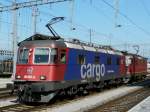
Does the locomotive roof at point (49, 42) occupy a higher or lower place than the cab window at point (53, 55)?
higher

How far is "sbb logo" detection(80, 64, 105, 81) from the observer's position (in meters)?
22.6

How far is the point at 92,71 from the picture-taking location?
24172mm

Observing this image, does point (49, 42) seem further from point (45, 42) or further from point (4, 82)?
point (4, 82)

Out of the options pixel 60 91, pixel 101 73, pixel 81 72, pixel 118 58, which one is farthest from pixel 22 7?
pixel 60 91

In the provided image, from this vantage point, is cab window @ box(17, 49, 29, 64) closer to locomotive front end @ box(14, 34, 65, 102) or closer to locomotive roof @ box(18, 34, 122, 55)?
locomotive front end @ box(14, 34, 65, 102)

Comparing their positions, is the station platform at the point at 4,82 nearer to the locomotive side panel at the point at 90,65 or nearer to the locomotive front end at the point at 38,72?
the locomotive side panel at the point at 90,65

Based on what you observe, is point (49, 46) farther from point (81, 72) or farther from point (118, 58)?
point (118, 58)

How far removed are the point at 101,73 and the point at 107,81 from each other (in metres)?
3.07

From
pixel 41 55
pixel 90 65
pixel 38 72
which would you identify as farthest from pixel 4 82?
pixel 38 72

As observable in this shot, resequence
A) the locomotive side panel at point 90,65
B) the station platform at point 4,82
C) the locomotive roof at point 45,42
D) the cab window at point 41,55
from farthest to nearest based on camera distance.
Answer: the station platform at point 4,82
the locomotive side panel at point 90,65
the locomotive roof at point 45,42
the cab window at point 41,55

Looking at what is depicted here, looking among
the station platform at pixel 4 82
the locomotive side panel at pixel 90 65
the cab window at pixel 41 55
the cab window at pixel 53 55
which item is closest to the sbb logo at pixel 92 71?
the locomotive side panel at pixel 90 65

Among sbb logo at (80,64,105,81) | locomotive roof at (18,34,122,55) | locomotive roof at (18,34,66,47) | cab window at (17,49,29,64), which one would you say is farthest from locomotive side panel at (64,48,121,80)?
cab window at (17,49,29,64)

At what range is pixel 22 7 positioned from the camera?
35.1 metres

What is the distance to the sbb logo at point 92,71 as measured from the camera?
2260 centimetres
